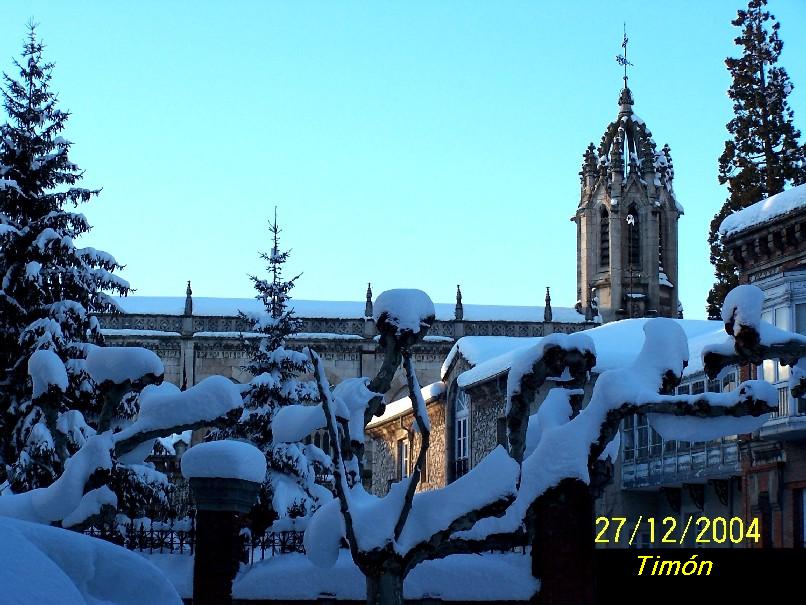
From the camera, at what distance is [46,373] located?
41.3ft

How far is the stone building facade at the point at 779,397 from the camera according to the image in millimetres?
25688

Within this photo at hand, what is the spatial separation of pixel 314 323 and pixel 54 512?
53.5 meters

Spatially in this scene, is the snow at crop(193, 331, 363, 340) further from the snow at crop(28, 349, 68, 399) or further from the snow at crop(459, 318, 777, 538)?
the snow at crop(459, 318, 777, 538)

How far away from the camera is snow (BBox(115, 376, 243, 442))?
11258 mm

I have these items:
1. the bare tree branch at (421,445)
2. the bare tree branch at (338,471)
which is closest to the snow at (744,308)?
the bare tree branch at (421,445)

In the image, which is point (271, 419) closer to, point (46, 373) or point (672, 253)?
point (46, 373)

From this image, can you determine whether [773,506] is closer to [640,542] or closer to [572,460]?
[640,542]

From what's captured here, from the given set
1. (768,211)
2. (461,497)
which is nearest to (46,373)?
(461,497)

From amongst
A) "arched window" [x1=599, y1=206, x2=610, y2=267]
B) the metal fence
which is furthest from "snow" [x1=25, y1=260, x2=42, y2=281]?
"arched window" [x1=599, y1=206, x2=610, y2=267]

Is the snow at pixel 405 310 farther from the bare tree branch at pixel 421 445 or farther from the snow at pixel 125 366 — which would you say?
the snow at pixel 125 366

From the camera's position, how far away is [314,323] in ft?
213

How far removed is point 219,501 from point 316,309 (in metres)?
56.4

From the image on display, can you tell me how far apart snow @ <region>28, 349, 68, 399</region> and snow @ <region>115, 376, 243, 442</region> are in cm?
144

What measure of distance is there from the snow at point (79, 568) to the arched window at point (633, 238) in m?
64.8
